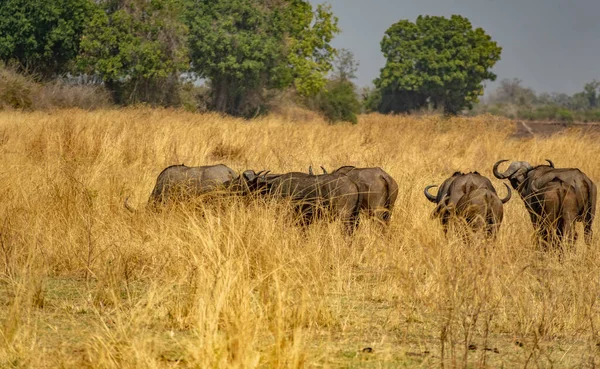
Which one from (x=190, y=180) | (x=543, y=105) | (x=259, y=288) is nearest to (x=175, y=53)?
(x=190, y=180)

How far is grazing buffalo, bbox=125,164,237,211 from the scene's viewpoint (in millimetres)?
9852

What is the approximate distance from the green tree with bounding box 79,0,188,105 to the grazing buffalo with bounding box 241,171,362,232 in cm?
2797

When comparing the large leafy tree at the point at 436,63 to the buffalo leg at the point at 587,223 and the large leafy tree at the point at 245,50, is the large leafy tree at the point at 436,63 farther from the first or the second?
the buffalo leg at the point at 587,223

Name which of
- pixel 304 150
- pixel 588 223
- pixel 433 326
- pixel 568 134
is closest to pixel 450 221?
pixel 588 223

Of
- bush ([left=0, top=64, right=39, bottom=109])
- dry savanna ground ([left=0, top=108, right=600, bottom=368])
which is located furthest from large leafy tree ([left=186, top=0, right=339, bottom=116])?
dry savanna ground ([left=0, top=108, right=600, bottom=368])

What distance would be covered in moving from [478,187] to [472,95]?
59.2 meters

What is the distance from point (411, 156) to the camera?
56.0 feet

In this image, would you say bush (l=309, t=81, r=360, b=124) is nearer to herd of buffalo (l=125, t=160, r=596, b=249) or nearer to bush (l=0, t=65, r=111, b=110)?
bush (l=0, t=65, r=111, b=110)

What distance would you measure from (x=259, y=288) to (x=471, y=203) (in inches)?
128

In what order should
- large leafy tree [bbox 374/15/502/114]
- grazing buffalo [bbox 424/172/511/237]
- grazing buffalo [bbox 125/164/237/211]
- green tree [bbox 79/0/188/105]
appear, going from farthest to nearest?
1. large leafy tree [bbox 374/15/502/114]
2. green tree [bbox 79/0/188/105]
3. grazing buffalo [bbox 125/164/237/211]
4. grazing buffalo [bbox 424/172/511/237]

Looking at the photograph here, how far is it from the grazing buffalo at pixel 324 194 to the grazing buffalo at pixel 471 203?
0.80 m

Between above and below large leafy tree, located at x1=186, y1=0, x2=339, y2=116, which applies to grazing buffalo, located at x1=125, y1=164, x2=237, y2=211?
below

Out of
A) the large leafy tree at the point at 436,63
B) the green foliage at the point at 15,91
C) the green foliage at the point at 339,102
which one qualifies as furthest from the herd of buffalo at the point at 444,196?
the large leafy tree at the point at 436,63

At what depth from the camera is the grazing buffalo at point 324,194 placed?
9164mm
